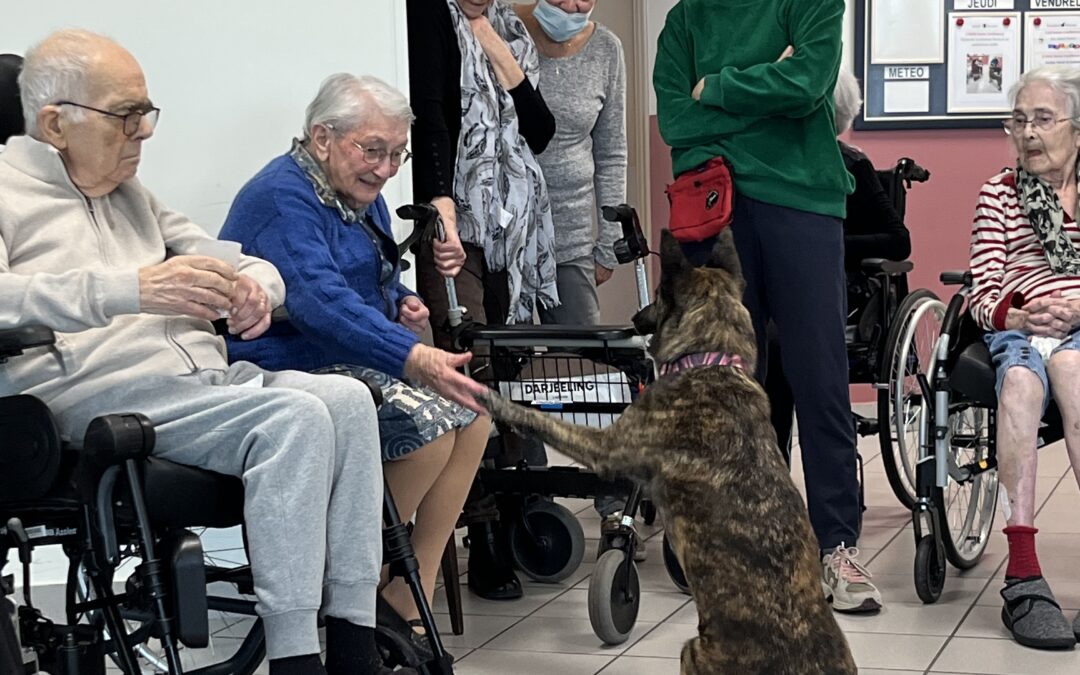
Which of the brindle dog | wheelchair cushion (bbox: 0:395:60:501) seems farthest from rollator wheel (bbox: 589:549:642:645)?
wheelchair cushion (bbox: 0:395:60:501)

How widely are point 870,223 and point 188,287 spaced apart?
2.58 m

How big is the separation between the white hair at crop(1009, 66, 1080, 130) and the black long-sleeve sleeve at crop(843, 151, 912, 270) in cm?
99

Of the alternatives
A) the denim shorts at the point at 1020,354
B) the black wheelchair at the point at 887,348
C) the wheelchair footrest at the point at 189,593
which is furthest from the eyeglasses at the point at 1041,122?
A: the wheelchair footrest at the point at 189,593

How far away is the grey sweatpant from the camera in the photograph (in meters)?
2.11

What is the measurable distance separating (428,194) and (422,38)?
1.24ft

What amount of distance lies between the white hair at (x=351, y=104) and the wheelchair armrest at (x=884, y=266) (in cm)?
184

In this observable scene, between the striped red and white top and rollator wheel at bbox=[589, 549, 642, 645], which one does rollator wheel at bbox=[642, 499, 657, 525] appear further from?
the striped red and white top

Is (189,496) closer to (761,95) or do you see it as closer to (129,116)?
(129,116)

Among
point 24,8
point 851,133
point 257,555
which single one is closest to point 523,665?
point 257,555

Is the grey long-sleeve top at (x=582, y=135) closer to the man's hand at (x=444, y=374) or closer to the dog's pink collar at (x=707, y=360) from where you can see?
the man's hand at (x=444, y=374)

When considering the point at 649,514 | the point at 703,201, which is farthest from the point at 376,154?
the point at 649,514

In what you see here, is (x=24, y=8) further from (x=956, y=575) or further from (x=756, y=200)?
(x=956, y=575)

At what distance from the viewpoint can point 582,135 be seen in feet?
12.3

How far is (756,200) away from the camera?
3182 mm
